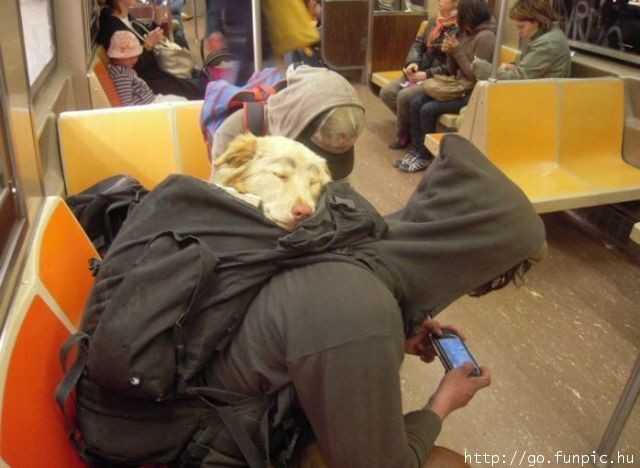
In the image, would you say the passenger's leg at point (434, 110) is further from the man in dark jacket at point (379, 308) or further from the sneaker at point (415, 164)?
the man in dark jacket at point (379, 308)

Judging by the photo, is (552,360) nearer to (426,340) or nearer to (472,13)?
(426,340)

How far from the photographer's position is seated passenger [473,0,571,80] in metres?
3.28

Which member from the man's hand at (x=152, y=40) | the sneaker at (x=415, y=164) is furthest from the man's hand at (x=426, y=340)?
the man's hand at (x=152, y=40)

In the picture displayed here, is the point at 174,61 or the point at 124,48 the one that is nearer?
the point at 124,48

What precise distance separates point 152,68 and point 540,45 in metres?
2.61

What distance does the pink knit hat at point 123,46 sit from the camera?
3585mm

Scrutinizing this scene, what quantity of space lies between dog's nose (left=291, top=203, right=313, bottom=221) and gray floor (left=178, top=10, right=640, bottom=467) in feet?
3.64

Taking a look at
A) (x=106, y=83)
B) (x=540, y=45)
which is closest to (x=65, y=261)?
(x=106, y=83)

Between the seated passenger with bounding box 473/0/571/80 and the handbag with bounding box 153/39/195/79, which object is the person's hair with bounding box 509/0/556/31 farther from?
the handbag with bounding box 153/39/195/79

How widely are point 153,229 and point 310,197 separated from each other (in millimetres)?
424

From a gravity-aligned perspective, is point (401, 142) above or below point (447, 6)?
below

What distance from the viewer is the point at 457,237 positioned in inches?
40.8

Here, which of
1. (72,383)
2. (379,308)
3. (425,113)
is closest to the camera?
(379,308)

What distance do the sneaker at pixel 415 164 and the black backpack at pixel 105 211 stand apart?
2.64 m
